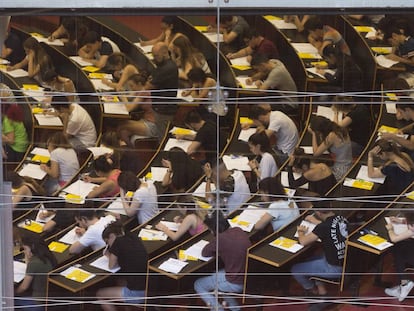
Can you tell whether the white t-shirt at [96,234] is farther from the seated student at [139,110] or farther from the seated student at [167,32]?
the seated student at [167,32]

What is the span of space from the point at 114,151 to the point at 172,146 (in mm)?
153

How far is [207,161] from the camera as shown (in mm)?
2643

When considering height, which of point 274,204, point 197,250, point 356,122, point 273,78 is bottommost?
point 197,250

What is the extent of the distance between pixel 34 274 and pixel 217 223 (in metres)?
0.51

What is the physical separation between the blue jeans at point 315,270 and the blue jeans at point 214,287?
16 centimetres

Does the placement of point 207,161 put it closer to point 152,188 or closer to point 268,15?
point 152,188

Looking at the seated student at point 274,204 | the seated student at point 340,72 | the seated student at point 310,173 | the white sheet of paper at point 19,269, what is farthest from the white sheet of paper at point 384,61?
the white sheet of paper at point 19,269

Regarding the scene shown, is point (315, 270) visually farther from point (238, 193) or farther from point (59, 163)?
point (59, 163)

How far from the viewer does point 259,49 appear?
8.59 feet

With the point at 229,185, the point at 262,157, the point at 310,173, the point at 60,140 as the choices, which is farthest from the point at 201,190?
the point at 60,140

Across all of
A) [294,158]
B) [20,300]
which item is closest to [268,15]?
[294,158]

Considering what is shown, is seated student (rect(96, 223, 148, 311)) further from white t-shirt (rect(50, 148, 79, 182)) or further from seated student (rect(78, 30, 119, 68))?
seated student (rect(78, 30, 119, 68))

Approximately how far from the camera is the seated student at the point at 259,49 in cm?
261

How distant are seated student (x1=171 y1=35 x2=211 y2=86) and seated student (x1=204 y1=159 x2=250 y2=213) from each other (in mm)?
240
